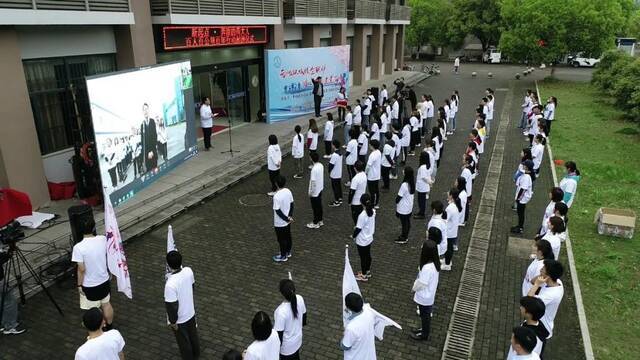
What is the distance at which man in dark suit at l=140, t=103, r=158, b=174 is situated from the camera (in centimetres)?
1200

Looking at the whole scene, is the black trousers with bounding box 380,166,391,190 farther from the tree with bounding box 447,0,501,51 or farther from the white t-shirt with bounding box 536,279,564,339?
the tree with bounding box 447,0,501,51

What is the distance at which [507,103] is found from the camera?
1096 inches

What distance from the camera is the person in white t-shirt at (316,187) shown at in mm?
9969

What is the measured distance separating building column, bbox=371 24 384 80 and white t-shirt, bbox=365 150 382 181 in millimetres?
25842

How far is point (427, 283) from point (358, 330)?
1842mm

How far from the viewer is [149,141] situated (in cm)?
1230

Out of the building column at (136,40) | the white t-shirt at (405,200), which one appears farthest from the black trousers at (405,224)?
the building column at (136,40)

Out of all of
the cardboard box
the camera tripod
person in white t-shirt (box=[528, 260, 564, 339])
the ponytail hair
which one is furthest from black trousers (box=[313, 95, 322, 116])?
the ponytail hair

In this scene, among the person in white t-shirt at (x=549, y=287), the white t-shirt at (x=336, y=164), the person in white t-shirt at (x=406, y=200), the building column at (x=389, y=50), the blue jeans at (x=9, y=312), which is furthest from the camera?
the building column at (x=389, y=50)

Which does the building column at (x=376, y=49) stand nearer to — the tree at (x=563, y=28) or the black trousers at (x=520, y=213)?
the tree at (x=563, y=28)

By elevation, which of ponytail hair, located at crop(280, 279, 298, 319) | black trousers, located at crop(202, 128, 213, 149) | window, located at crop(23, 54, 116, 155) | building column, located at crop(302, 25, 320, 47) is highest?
building column, located at crop(302, 25, 320, 47)

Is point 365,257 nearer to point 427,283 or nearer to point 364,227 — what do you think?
point 364,227

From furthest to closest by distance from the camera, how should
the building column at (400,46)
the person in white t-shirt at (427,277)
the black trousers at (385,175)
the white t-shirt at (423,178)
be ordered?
the building column at (400,46)
the black trousers at (385,175)
the white t-shirt at (423,178)
the person in white t-shirt at (427,277)

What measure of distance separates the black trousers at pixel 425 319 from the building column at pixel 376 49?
3083cm
